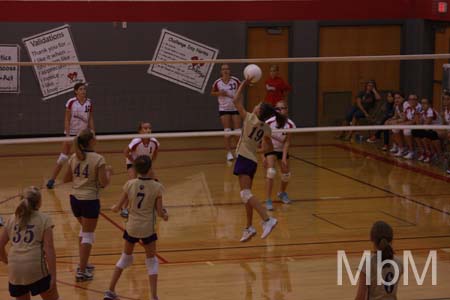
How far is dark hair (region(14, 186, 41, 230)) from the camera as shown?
833 cm

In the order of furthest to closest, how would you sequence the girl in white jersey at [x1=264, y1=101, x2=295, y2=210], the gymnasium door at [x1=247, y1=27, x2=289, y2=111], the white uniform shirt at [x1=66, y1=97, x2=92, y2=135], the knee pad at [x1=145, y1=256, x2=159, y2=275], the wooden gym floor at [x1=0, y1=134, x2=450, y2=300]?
the gymnasium door at [x1=247, y1=27, x2=289, y2=111] → the white uniform shirt at [x1=66, y1=97, x2=92, y2=135] → the girl in white jersey at [x1=264, y1=101, x2=295, y2=210] → the wooden gym floor at [x1=0, y1=134, x2=450, y2=300] → the knee pad at [x1=145, y1=256, x2=159, y2=275]

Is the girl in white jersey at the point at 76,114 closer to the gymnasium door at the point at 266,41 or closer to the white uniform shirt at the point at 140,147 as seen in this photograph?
the white uniform shirt at the point at 140,147

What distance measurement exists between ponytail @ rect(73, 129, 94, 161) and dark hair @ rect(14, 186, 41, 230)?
7.49ft

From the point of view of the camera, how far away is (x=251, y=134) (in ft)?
37.7

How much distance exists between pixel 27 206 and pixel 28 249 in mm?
385

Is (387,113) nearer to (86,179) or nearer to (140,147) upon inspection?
(140,147)

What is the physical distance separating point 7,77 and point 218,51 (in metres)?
5.58

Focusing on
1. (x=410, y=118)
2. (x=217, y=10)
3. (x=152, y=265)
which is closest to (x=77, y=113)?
(x=217, y=10)

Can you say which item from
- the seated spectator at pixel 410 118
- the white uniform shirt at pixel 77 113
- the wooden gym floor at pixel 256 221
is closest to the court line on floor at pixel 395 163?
the wooden gym floor at pixel 256 221

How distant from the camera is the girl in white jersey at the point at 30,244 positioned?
8.34 metres

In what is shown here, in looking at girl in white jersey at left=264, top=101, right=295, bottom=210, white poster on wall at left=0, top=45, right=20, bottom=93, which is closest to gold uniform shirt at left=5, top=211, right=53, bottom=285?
girl in white jersey at left=264, top=101, right=295, bottom=210

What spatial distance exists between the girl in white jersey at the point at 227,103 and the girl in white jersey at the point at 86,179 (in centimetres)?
691

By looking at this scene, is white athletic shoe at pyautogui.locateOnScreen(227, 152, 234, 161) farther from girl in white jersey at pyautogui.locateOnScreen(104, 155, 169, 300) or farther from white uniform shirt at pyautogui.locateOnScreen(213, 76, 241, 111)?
girl in white jersey at pyautogui.locateOnScreen(104, 155, 169, 300)

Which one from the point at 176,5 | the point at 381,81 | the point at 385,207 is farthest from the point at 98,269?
the point at 381,81
